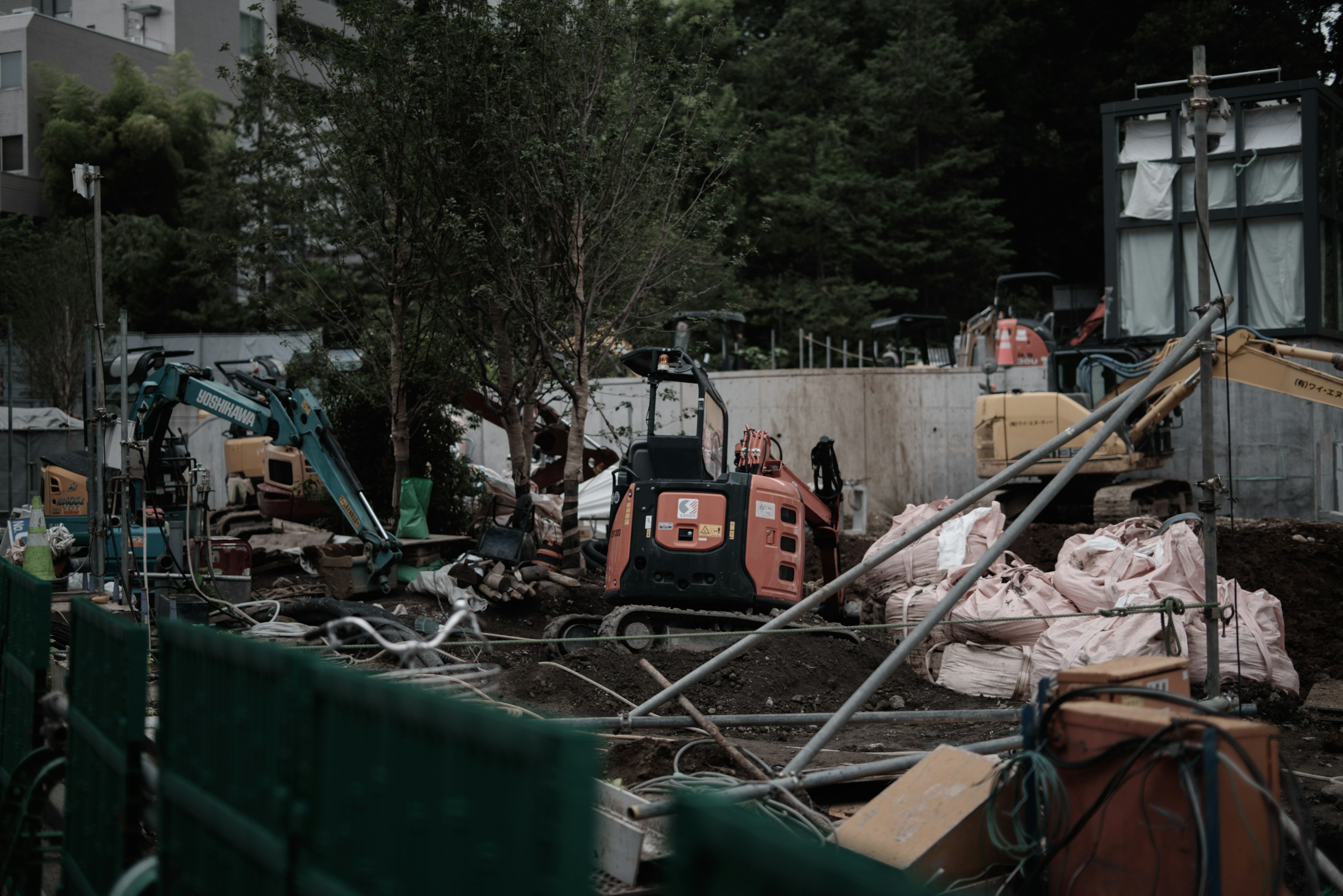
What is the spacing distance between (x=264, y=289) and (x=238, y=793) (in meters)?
19.1

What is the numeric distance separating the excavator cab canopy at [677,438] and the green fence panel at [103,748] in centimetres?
721

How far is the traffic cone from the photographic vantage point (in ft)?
32.1

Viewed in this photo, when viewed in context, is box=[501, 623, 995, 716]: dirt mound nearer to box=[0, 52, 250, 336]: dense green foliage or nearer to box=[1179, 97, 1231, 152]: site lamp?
box=[1179, 97, 1231, 152]: site lamp

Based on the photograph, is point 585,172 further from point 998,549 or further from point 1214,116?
point 998,549

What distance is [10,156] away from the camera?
39.4 m

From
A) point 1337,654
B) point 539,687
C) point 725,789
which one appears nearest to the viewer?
point 725,789

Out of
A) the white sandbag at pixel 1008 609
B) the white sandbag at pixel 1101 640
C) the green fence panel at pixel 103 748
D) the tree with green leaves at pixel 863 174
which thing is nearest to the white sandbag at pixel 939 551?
the white sandbag at pixel 1008 609

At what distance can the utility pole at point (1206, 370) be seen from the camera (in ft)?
24.0

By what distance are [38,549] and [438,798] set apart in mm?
8996

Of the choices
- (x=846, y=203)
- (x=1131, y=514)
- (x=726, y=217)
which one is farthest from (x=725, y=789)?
(x=846, y=203)

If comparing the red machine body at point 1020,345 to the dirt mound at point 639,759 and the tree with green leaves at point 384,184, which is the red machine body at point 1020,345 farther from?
the dirt mound at point 639,759

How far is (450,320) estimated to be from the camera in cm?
1681

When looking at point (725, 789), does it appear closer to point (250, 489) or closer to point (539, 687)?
point (539, 687)

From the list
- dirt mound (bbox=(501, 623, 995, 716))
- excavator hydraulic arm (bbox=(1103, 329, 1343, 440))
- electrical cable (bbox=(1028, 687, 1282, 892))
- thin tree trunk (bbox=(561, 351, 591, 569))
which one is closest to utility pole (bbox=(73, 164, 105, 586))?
dirt mound (bbox=(501, 623, 995, 716))
